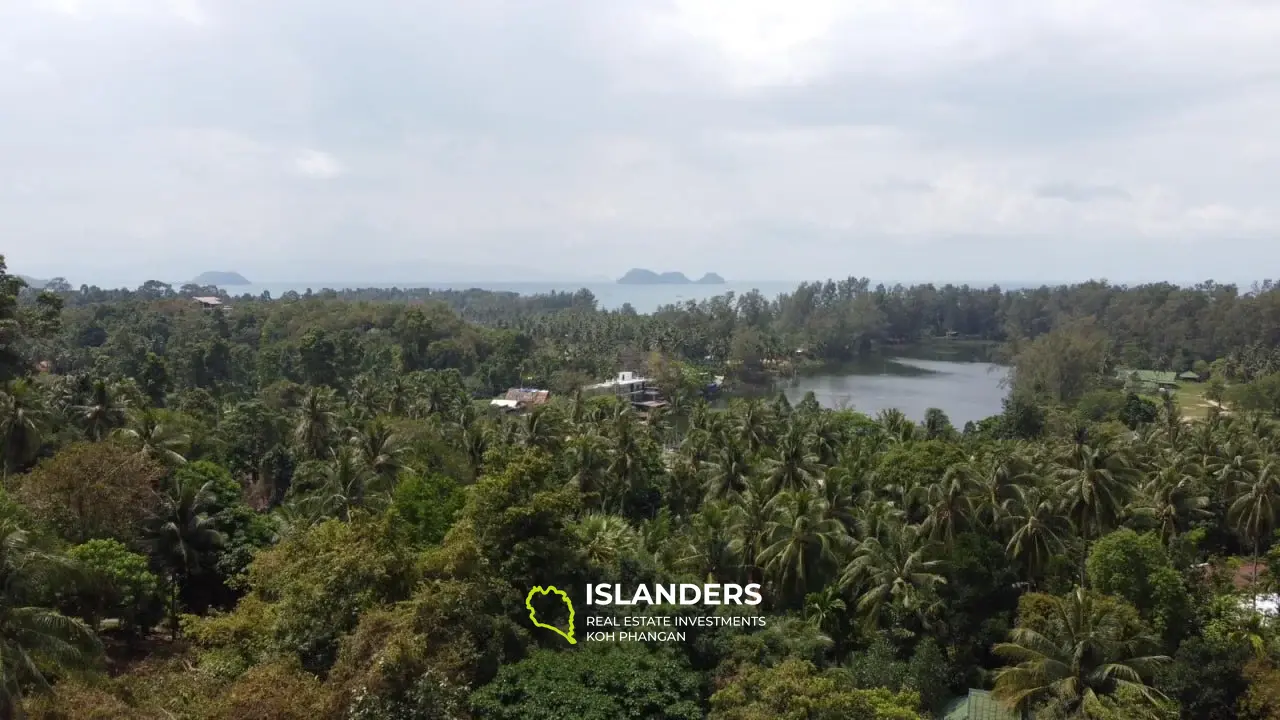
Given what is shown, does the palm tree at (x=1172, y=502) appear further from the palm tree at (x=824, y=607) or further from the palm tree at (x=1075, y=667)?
the palm tree at (x=824, y=607)

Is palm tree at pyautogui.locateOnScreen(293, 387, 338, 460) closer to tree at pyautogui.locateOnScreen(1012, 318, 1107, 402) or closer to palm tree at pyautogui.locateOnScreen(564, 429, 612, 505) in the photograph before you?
palm tree at pyautogui.locateOnScreen(564, 429, 612, 505)

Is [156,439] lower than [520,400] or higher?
higher

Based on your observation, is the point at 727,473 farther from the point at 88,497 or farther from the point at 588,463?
the point at 88,497

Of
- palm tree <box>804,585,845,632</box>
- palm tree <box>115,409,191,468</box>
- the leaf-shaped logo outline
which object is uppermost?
palm tree <box>115,409,191,468</box>

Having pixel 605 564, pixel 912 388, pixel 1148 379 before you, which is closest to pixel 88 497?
pixel 605 564

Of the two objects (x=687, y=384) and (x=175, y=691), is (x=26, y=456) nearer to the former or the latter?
(x=175, y=691)

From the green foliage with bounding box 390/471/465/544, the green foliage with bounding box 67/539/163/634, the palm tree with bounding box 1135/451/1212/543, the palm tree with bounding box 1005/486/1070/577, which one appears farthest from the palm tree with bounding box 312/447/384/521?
the palm tree with bounding box 1135/451/1212/543
